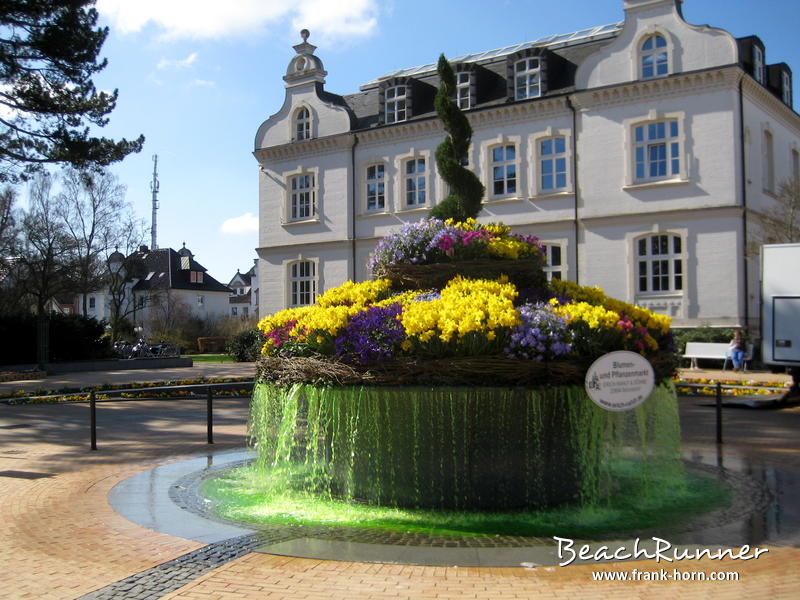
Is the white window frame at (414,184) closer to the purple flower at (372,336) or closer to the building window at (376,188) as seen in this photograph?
Answer: the building window at (376,188)

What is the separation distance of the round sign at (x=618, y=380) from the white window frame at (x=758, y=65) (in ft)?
87.2

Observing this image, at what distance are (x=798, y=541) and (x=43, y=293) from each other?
34842 mm

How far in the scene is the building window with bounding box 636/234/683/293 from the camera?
1097 inches

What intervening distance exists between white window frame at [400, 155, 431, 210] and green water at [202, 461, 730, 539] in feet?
89.2

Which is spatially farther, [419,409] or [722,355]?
[722,355]

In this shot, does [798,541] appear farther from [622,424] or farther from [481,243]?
[481,243]

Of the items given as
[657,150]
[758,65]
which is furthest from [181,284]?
[758,65]

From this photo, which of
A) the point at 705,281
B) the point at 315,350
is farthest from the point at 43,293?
the point at 315,350

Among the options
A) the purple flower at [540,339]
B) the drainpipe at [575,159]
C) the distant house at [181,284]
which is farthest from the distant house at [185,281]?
the purple flower at [540,339]

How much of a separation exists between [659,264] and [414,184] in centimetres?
1180

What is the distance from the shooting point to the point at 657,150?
28.5 metres

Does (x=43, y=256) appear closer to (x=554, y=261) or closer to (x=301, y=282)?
(x=301, y=282)

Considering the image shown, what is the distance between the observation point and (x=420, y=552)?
5.42 m

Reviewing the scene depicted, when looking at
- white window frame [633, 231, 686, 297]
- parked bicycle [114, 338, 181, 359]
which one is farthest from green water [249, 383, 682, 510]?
parked bicycle [114, 338, 181, 359]
